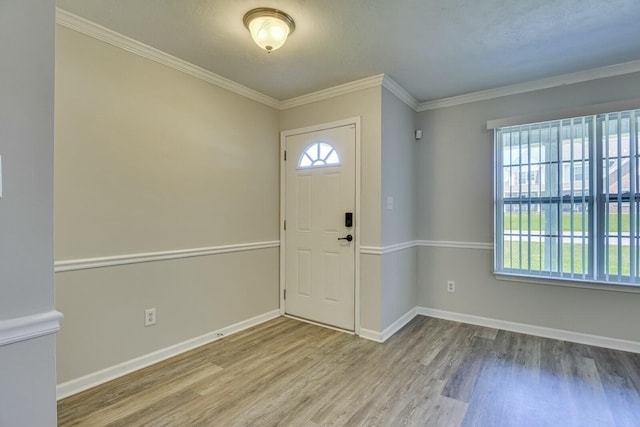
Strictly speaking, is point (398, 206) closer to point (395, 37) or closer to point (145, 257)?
point (395, 37)

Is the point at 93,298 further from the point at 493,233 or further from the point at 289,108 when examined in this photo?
the point at 493,233

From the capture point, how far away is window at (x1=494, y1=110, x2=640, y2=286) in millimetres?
2779

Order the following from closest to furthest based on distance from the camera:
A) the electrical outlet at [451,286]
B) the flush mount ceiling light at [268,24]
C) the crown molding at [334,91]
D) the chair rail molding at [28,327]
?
the chair rail molding at [28,327], the flush mount ceiling light at [268,24], the crown molding at [334,91], the electrical outlet at [451,286]

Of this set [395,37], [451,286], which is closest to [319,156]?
[395,37]

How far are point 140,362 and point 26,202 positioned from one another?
6.24ft

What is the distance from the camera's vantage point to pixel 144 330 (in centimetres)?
250

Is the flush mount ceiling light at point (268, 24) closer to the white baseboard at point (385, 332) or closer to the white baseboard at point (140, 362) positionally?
the white baseboard at point (140, 362)

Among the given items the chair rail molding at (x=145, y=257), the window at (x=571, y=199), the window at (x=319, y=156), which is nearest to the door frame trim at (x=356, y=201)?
the window at (x=319, y=156)

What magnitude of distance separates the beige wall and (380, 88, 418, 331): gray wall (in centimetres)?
129

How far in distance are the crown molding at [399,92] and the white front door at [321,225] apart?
51 centimetres

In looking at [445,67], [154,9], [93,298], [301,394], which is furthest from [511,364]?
[154,9]

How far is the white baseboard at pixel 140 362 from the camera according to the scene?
2.12 metres

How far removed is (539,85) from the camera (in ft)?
10.3

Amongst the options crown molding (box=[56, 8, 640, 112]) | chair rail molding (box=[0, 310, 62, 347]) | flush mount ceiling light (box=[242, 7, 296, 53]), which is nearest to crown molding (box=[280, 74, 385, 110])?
crown molding (box=[56, 8, 640, 112])
